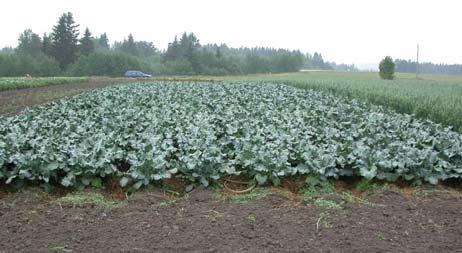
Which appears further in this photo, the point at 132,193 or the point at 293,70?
the point at 293,70

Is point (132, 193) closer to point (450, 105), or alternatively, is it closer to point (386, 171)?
point (386, 171)

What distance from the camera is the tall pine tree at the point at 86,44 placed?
7482 centimetres

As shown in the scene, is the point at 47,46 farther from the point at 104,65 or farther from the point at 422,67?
the point at 422,67

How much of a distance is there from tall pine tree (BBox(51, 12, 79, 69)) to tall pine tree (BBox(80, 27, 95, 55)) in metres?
2.99

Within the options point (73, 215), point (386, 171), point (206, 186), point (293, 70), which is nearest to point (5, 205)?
point (73, 215)

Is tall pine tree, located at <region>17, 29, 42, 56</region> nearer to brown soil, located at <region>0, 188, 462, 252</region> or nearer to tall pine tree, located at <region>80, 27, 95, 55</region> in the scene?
tall pine tree, located at <region>80, 27, 95, 55</region>

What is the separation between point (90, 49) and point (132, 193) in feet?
250

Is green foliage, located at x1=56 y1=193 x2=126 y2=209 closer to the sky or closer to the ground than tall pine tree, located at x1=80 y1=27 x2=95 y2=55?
closer to the ground

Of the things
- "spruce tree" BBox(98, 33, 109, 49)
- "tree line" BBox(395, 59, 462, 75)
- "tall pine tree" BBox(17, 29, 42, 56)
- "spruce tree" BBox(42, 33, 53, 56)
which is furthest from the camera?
"spruce tree" BBox(98, 33, 109, 49)

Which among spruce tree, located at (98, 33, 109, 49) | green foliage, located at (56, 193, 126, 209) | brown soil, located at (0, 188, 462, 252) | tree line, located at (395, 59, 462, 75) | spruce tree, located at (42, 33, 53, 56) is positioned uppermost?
spruce tree, located at (98, 33, 109, 49)

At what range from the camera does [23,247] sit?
365 centimetres

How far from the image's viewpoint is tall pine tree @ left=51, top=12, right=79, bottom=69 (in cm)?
7019

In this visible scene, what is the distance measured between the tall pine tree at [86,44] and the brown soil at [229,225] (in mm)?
74992

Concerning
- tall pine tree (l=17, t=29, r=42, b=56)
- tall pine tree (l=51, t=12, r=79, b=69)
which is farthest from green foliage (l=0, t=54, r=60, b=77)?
tall pine tree (l=17, t=29, r=42, b=56)
